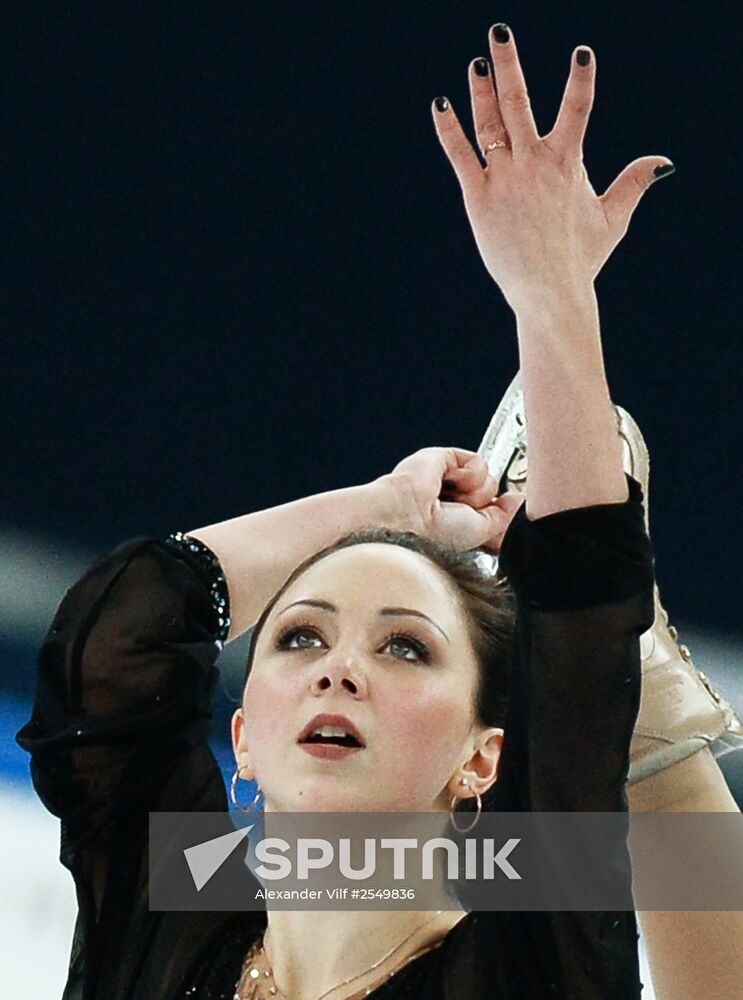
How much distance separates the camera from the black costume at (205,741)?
1.20 meters

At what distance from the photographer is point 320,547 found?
5.57 ft

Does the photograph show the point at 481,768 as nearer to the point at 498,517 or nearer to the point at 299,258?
the point at 498,517

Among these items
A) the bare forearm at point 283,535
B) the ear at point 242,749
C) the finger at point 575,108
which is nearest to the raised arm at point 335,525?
the bare forearm at point 283,535

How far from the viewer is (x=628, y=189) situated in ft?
3.99

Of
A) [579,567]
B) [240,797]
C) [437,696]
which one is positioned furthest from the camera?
[240,797]

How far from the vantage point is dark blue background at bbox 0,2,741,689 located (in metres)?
2.90

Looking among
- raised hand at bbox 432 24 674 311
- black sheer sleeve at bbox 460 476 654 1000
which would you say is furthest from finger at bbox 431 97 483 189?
black sheer sleeve at bbox 460 476 654 1000

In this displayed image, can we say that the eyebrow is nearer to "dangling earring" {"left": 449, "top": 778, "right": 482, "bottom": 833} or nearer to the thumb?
"dangling earring" {"left": 449, "top": 778, "right": 482, "bottom": 833}

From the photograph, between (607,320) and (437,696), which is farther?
(607,320)

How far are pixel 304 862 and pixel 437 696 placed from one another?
175mm

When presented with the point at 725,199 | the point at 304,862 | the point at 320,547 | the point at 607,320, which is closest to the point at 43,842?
the point at 320,547

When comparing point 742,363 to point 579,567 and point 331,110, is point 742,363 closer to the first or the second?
point 331,110

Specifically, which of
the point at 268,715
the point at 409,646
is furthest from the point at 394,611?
the point at 268,715

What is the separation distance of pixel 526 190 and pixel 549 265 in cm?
5
